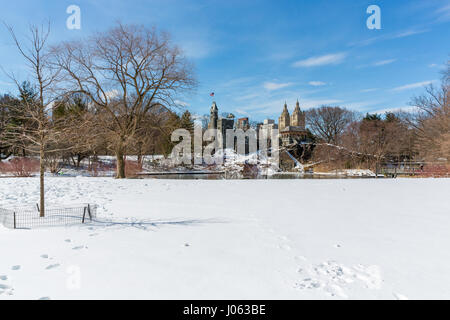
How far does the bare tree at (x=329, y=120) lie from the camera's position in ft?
180

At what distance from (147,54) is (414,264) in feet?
56.3

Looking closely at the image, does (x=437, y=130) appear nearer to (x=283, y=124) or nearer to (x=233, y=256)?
(x=233, y=256)

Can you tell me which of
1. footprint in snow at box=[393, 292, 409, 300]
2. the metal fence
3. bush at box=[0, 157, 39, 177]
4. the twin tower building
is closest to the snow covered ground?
footprint in snow at box=[393, 292, 409, 300]

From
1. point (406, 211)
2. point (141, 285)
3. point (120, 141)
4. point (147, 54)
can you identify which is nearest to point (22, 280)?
point (141, 285)

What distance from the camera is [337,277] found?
Answer: 3.09 meters

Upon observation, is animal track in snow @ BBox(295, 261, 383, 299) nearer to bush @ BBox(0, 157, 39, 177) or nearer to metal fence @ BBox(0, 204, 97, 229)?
metal fence @ BBox(0, 204, 97, 229)

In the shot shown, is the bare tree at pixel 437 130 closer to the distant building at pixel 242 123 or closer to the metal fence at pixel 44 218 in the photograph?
the metal fence at pixel 44 218

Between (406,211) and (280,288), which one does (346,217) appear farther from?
(280,288)

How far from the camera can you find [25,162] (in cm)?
2144

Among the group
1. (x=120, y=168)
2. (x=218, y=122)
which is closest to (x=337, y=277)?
(x=120, y=168)

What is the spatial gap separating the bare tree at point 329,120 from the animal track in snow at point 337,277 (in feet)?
179

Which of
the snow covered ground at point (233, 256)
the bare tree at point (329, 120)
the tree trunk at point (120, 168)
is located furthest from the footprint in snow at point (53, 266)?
the bare tree at point (329, 120)

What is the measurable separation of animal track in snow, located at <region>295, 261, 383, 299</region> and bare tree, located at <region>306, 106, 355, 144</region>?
179 ft

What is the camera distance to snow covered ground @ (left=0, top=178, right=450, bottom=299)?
278 centimetres
